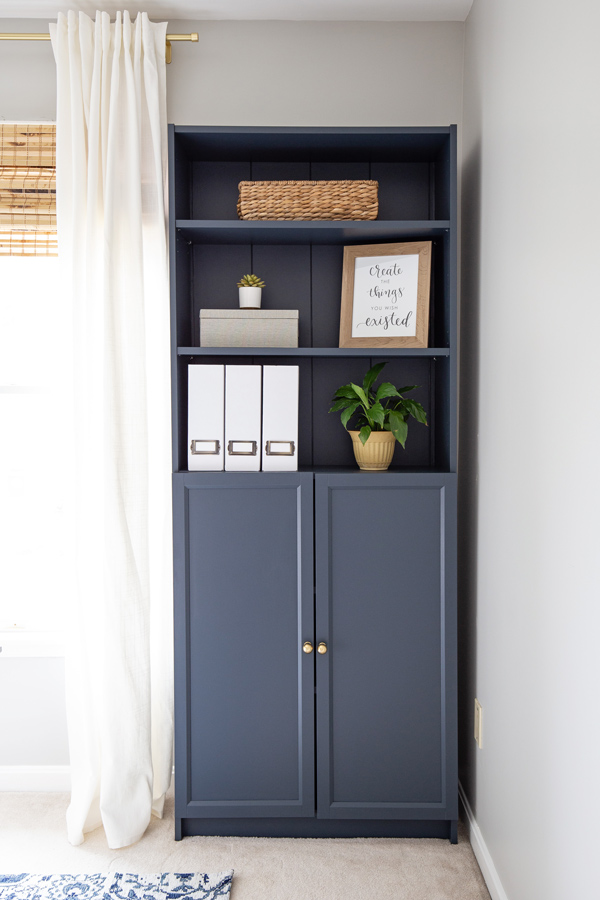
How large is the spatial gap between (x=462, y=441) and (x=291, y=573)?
29.1 inches

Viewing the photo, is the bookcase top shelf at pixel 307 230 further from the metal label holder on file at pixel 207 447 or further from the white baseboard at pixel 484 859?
the white baseboard at pixel 484 859

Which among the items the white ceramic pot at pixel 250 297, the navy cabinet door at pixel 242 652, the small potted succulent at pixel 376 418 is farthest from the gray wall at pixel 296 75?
the navy cabinet door at pixel 242 652

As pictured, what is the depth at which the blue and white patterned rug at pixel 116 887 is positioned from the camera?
1709 mm

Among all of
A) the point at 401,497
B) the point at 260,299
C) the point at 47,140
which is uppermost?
the point at 47,140

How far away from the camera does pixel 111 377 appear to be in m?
1.96

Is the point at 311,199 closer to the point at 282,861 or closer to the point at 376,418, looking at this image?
the point at 376,418

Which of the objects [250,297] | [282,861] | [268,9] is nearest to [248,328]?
[250,297]

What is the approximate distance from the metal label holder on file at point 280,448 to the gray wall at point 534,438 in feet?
1.86

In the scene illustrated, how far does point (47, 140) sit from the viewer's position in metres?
2.10

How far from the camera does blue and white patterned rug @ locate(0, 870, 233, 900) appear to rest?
1.71 metres

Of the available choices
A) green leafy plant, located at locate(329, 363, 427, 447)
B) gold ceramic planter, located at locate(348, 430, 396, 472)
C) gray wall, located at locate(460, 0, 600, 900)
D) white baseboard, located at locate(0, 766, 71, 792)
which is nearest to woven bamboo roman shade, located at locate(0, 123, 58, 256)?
green leafy plant, located at locate(329, 363, 427, 447)

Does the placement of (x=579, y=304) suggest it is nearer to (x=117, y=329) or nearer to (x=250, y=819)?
(x=117, y=329)

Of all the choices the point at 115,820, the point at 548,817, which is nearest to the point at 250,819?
the point at 115,820

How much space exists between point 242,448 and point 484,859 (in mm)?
1370
